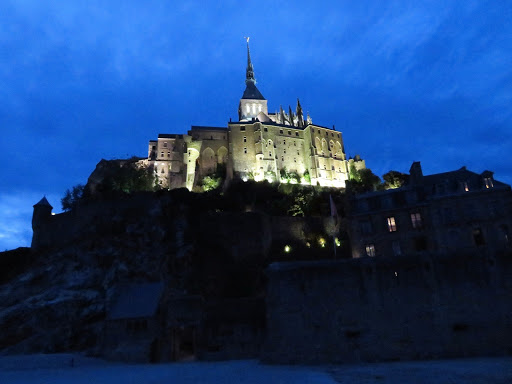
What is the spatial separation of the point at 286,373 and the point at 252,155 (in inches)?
2651

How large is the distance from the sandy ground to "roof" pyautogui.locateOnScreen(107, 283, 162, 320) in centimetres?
343

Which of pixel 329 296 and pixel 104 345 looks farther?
pixel 104 345

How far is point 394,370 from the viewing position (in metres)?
13.6

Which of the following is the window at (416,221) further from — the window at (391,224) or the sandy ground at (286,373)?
the sandy ground at (286,373)

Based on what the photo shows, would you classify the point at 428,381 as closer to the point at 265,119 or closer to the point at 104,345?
the point at 104,345

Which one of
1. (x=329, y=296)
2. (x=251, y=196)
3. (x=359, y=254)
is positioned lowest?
(x=329, y=296)

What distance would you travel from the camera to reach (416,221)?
31.2 metres

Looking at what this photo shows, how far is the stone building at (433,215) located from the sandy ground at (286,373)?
15457 mm

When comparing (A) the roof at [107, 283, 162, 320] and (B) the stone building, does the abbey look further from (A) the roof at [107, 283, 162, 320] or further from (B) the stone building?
(A) the roof at [107, 283, 162, 320]

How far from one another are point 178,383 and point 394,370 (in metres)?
8.51

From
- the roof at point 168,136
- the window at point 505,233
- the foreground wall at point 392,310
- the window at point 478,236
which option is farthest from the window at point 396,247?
the roof at point 168,136

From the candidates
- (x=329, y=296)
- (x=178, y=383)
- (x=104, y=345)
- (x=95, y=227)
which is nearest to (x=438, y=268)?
(x=329, y=296)

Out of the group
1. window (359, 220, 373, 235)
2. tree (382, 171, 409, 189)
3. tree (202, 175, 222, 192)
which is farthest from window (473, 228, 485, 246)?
tree (202, 175, 222, 192)

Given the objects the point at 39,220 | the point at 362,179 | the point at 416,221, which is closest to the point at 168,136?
the point at 39,220
